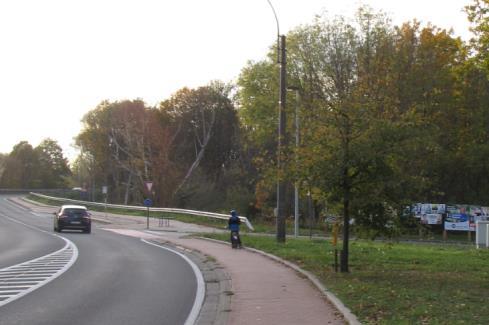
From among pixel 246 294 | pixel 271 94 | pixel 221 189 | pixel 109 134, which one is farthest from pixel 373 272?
pixel 109 134

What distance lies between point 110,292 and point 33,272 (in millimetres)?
3992

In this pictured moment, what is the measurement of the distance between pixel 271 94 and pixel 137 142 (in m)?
19.2

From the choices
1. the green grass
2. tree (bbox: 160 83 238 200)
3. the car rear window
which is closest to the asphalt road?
the green grass

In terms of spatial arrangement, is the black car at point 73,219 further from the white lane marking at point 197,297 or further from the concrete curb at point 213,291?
the white lane marking at point 197,297

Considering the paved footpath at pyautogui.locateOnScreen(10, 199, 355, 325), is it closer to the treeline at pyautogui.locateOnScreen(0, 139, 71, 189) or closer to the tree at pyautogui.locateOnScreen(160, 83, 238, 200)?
the tree at pyautogui.locateOnScreen(160, 83, 238, 200)

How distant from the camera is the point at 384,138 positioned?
14.3m

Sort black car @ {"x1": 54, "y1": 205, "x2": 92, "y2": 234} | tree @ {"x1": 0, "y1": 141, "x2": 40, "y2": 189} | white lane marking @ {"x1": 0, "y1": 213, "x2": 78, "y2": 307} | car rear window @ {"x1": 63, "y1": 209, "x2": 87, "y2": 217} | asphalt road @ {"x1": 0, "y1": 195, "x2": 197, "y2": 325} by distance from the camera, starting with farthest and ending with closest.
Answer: tree @ {"x1": 0, "y1": 141, "x2": 40, "y2": 189} < car rear window @ {"x1": 63, "y1": 209, "x2": 87, "y2": 217} < black car @ {"x1": 54, "y1": 205, "x2": 92, "y2": 234} < white lane marking @ {"x1": 0, "y1": 213, "x2": 78, "y2": 307} < asphalt road @ {"x1": 0, "y1": 195, "x2": 197, "y2": 325}

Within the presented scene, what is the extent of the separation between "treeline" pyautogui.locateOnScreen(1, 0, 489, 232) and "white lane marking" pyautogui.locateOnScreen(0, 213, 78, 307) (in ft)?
18.8

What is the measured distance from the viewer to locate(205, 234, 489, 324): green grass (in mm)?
9570

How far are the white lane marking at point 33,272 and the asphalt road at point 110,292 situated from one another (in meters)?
0.20

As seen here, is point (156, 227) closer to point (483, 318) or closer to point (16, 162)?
point (483, 318)

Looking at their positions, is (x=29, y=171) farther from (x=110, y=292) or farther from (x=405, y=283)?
(x=405, y=283)

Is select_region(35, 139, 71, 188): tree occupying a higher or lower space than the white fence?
higher

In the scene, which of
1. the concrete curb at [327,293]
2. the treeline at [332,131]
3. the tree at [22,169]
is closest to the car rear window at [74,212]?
the treeline at [332,131]
